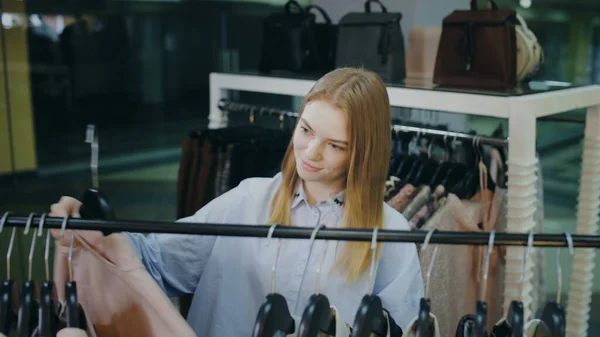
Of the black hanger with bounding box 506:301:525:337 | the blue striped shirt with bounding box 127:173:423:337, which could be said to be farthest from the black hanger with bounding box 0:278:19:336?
the black hanger with bounding box 506:301:525:337

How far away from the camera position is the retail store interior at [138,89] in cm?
394

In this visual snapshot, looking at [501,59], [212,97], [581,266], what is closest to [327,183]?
[501,59]

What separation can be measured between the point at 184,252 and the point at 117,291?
20cm

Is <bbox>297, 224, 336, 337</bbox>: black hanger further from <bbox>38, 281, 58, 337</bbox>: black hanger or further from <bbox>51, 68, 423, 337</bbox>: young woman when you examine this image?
<bbox>38, 281, 58, 337</bbox>: black hanger

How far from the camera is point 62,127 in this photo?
4.38m

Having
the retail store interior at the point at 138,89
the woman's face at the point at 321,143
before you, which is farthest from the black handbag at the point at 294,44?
the woman's face at the point at 321,143

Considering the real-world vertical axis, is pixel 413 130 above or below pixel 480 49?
below

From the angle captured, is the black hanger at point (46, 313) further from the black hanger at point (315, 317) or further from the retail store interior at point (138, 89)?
the retail store interior at point (138, 89)

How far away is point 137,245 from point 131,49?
3.92 meters

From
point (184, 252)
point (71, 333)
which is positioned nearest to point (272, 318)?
point (71, 333)

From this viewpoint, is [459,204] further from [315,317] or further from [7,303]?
[7,303]

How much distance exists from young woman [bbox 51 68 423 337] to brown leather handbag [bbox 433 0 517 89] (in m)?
0.89

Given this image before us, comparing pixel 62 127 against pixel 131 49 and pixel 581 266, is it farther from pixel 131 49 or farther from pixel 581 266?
pixel 581 266

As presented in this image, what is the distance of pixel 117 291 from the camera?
1.09 metres
